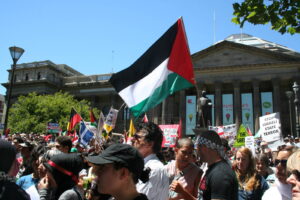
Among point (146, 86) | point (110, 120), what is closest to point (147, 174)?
point (146, 86)

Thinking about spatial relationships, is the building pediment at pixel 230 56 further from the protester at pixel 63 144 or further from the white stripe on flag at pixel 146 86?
the protester at pixel 63 144

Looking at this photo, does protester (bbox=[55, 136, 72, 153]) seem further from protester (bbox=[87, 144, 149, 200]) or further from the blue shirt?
protester (bbox=[87, 144, 149, 200])

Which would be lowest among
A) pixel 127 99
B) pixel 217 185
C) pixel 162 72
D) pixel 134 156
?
pixel 217 185

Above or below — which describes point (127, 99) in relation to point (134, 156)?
above

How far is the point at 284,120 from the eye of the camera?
41.1 meters

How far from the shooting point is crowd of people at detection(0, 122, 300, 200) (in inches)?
84.4

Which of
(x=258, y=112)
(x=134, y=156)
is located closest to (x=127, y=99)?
(x=134, y=156)

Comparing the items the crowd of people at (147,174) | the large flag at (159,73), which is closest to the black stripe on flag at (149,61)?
the large flag at (159,73)

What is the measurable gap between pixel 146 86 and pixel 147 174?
304 centimetres

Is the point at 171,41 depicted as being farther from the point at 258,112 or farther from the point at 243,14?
the point at 258,112

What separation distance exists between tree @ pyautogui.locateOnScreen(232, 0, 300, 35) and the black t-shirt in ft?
16.9

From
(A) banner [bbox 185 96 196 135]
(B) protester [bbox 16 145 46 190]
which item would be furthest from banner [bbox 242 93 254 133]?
(B) protester [bbox 16 145 46 190]

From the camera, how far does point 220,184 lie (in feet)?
A: 9.84

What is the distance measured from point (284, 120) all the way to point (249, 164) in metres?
40.7
